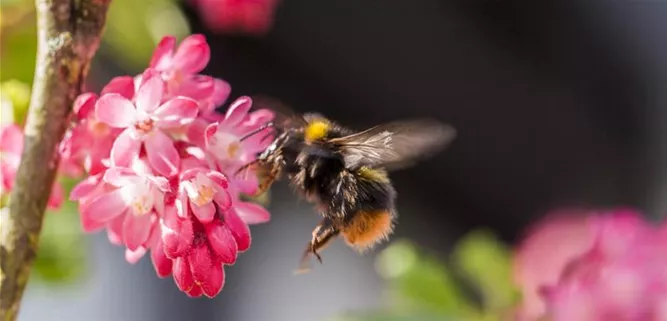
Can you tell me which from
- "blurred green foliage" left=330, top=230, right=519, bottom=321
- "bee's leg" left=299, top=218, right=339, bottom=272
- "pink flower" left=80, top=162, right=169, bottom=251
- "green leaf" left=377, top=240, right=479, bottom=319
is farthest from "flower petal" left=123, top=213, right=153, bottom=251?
"green leaf" left=377, top=240, right=479, bottom=319

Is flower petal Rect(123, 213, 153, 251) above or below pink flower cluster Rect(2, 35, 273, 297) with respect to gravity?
below

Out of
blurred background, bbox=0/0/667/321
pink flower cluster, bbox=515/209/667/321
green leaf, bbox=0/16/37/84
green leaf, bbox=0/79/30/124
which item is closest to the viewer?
green leaf, bbox=0/79/30/124

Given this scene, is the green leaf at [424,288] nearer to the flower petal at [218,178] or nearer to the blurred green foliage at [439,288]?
the blurred green foliage at [439,288]

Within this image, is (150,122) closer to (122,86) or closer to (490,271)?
(122,86)

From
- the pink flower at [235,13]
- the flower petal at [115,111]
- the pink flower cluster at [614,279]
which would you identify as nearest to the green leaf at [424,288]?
A: the pink flower cluster at [614,279]

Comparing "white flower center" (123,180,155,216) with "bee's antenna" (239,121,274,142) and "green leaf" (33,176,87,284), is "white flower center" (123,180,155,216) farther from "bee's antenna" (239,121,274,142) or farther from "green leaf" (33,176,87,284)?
"green leaf" (33,176,87,284)

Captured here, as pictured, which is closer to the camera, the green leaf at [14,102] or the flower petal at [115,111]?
the flower petal at [115,111]
